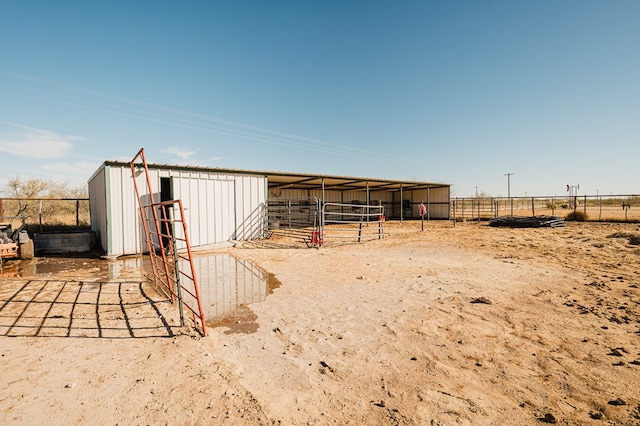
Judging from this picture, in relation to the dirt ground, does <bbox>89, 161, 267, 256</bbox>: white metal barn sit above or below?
above

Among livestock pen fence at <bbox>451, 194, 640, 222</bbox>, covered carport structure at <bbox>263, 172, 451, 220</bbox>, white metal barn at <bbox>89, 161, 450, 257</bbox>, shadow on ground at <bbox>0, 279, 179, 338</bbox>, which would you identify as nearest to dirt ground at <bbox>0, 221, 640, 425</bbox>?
shadow on ground at <bbox>0, 279, 179, 338</bbox>

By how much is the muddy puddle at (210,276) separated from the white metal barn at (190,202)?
1.03m

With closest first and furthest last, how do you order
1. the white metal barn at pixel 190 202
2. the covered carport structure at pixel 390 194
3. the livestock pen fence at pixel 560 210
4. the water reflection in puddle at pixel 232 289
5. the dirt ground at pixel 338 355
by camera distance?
the dirt ground at pixel 338 355
the water reflection in puddle at pixel 232 289
the white metal barn at pixel 190 202
the livestock pen fence at pixel 560 210
the covered carport structure at pixel 390 194

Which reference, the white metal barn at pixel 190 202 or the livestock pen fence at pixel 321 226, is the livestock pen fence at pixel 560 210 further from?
the white metal barn at pixel 190 202

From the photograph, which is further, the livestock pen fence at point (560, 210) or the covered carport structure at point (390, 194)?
the covered carport structure at point (390, 194)

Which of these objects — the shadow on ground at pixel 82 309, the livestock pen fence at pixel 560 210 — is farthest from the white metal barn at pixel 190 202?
the livestock pen fence at pixel 560 210

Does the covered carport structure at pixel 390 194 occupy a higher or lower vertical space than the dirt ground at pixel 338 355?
higher

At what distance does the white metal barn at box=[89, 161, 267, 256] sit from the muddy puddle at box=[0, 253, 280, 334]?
3.39ft

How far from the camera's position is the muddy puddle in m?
4.50

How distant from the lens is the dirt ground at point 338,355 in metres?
2.35

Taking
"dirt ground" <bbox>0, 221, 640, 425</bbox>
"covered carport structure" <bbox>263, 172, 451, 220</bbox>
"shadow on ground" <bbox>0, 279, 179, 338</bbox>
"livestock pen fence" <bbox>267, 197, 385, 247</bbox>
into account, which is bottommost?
"dirt ground" <bbox>0, 221, 640, 425</bbox>

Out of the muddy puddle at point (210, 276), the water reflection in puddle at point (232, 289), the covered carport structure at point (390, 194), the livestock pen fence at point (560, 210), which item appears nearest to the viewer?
the water reflection in puddle at point (232, 289)

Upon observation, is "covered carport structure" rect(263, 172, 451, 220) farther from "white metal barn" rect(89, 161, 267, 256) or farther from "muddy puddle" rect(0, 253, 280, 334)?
"muddy puddle" rect(0, 253, 280, 334)

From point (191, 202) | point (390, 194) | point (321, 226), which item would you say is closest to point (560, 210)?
point (390, 194)
